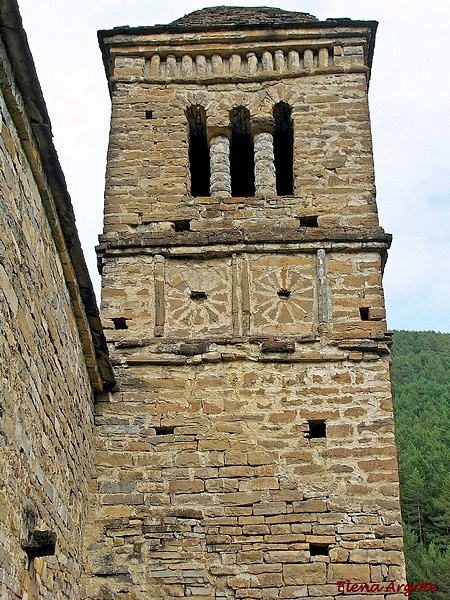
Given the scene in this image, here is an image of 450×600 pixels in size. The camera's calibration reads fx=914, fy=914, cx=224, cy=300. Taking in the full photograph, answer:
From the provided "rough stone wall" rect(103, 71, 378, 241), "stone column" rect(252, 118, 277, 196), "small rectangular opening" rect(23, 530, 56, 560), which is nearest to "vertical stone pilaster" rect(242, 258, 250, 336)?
"rough stone wall" rect(103, 71, 378, 241)

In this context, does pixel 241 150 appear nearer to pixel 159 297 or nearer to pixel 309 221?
pixel 309 221

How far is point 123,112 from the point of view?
11141 millimetres

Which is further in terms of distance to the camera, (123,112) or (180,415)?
(123,112)

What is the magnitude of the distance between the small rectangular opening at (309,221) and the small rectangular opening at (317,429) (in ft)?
7.89

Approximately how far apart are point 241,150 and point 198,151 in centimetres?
60

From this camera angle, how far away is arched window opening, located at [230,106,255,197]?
1134cm

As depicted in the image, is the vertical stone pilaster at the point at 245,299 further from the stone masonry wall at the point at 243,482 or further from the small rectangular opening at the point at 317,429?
the small rectangular opening at the point at 317,429

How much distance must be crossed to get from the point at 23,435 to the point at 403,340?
5063 centimetres

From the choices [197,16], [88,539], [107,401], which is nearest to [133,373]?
[107,401]

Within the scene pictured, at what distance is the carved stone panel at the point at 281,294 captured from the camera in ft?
31.2

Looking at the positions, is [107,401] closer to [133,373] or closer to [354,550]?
[133,373]

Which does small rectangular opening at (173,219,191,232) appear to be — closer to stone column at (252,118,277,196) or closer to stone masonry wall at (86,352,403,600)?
stone column at (252,118,277,196)

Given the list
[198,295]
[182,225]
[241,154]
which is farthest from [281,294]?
[241,154]

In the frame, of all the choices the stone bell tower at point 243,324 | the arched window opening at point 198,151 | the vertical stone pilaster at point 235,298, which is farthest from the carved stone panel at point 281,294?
the arched window opening at point 198,151
